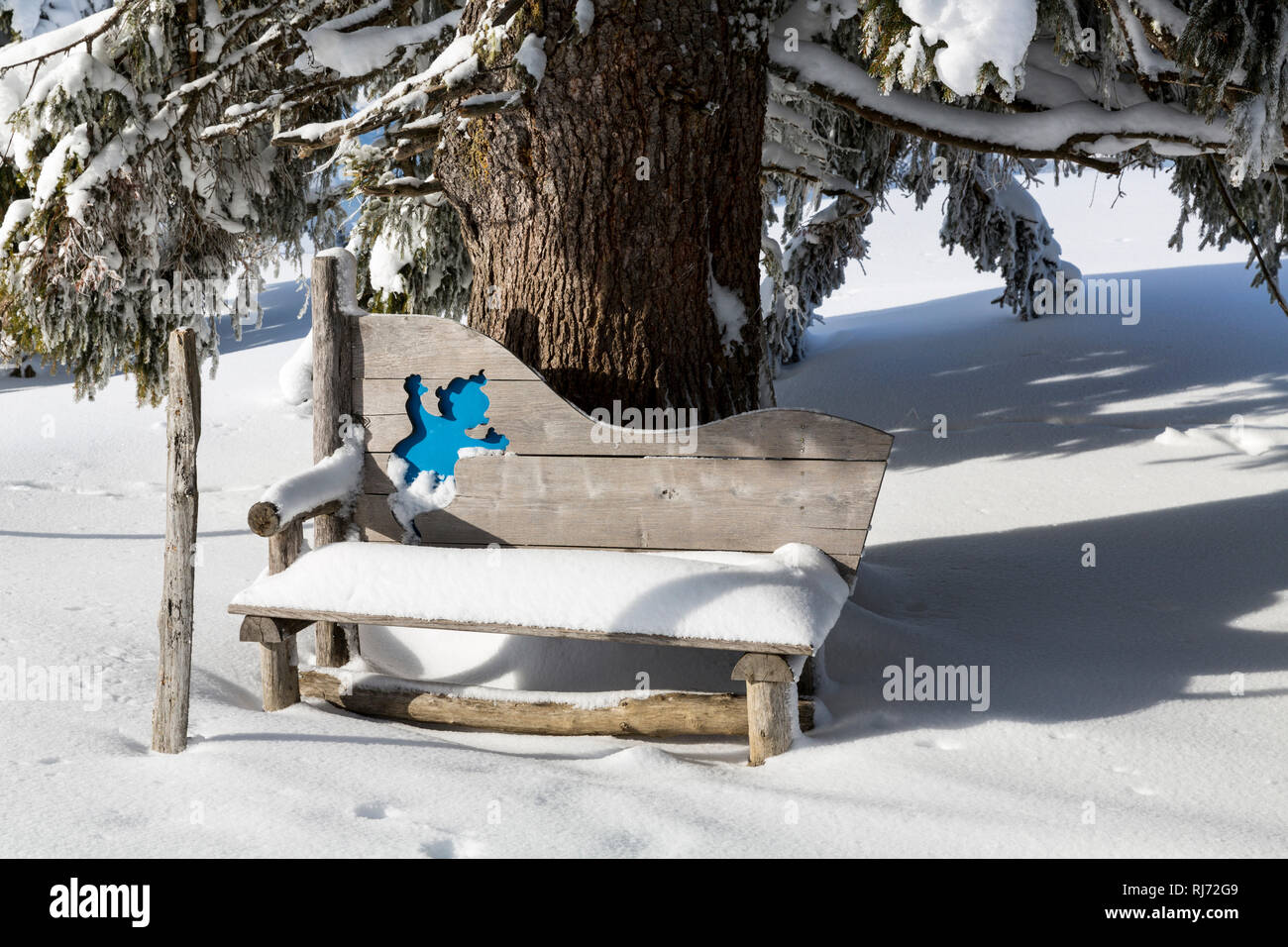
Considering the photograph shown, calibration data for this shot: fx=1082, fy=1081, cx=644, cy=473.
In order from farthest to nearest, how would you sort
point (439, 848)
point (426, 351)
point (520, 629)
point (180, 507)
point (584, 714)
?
point (426, 351), point (584, 714), point (520, 629), point (180, 507), point (439, 848)

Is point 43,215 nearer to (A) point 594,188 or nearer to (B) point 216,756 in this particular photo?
(A) point 594,188

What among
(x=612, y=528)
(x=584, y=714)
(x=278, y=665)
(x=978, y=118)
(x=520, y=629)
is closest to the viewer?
(x=520, y=629)

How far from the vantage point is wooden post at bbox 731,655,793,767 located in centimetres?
380

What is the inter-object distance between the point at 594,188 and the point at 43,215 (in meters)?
4.08

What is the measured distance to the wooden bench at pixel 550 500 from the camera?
161 inches

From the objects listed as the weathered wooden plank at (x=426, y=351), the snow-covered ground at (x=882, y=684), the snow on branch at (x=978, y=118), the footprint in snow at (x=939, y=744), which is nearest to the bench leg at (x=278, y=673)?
the snow-covered ground at (x=882, y=684)

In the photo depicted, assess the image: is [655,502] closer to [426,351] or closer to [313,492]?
[426,351]

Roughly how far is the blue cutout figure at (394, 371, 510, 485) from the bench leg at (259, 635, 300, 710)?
852 millimetres

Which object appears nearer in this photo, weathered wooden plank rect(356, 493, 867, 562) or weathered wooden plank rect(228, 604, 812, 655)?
weathered wooden plank rect(228, 604, 812, 655)

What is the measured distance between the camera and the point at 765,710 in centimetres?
384

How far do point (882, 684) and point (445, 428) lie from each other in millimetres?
2151

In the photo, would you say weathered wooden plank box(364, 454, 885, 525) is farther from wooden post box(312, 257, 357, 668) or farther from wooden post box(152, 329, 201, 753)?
wooden post box(152, 329, 201, 753)

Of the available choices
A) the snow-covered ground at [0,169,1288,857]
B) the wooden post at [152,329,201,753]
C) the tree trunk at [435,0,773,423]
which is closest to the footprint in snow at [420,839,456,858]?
the snow-covered ground at [0,169,1288,857]

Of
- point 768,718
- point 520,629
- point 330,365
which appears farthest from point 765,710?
point 330,365
